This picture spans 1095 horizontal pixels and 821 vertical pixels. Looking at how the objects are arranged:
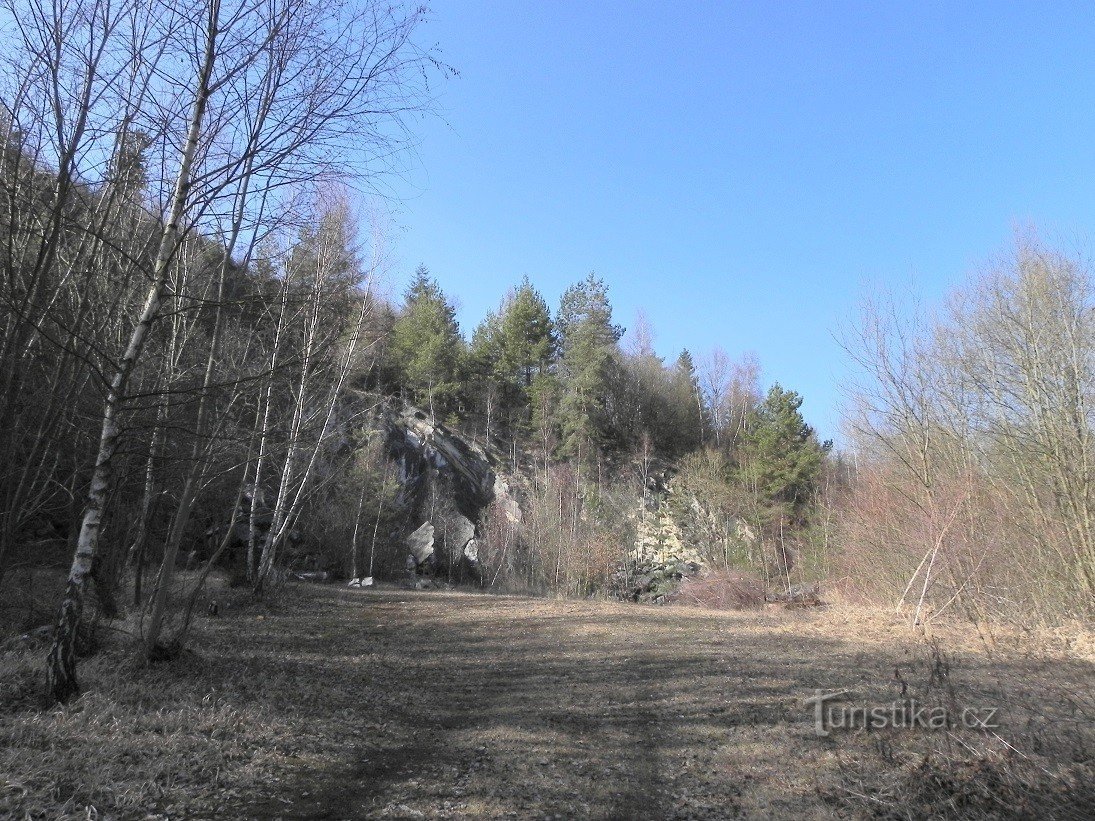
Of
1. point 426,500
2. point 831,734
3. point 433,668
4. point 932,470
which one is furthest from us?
point 426,500

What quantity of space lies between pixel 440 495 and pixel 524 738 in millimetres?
29781

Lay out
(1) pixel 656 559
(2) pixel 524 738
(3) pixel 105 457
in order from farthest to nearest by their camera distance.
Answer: (1) pixel 656 559 → (2) pixel 524 738 → (3) pixel 105 457

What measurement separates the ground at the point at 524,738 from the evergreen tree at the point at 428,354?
3119 centimetres

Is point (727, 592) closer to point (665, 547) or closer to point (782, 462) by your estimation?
point (782, 462)

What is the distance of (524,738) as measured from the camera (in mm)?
6219

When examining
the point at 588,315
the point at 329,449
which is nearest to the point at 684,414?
the point at 588,315

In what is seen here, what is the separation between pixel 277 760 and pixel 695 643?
9371 mm

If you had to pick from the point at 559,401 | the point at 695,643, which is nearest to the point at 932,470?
the point at 695,643

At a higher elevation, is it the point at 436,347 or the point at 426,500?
the point at 436,347

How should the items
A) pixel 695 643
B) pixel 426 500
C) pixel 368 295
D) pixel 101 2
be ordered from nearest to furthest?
1. pixel 101 2
2. pixel 695 643
3. pixel 368 295
4. pixel 426 500

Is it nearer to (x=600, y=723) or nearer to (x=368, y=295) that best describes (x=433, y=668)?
(x=600, y=723)

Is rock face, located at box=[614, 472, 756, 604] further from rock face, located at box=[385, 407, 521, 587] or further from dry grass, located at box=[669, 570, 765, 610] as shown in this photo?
rock face, located at box=[385, 407, 521, 587]

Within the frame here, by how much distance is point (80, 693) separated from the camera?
17.7 feet

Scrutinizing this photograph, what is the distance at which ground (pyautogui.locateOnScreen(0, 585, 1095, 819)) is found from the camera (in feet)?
14.2
